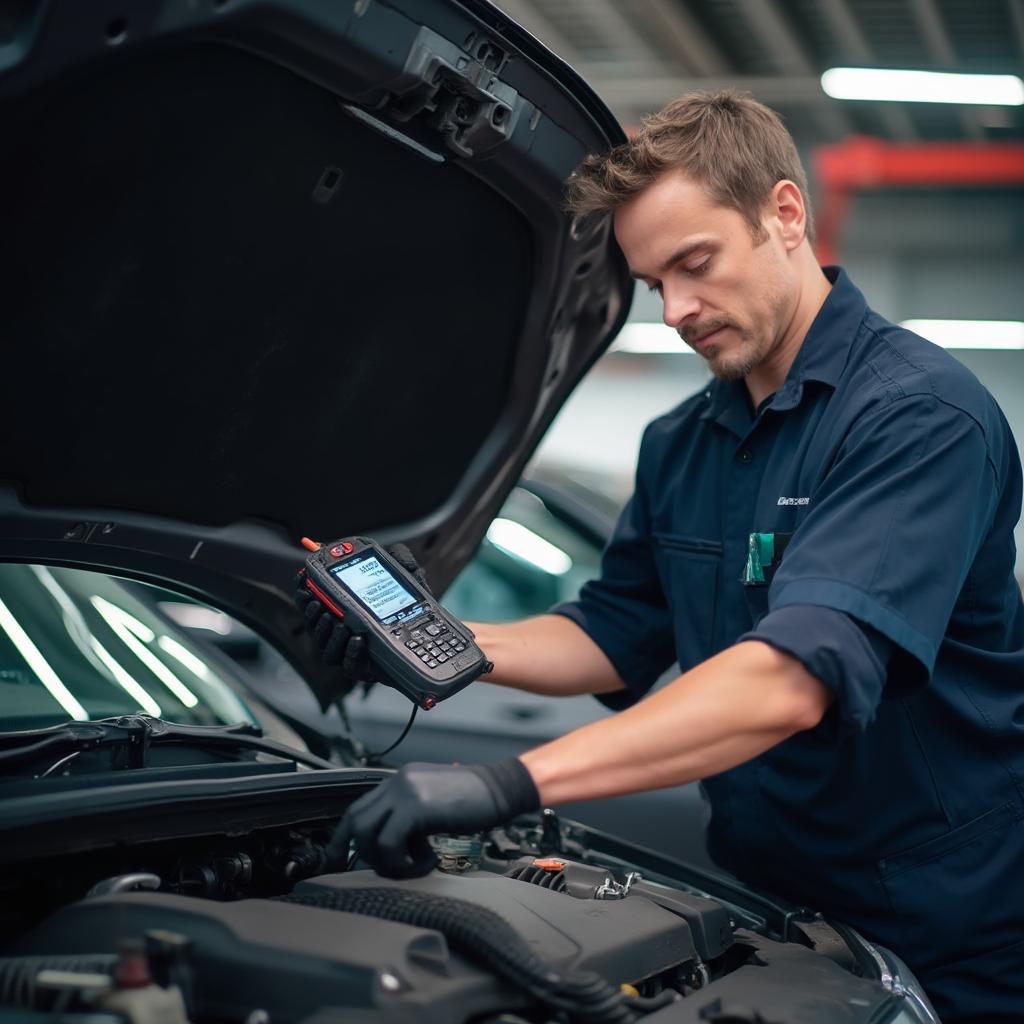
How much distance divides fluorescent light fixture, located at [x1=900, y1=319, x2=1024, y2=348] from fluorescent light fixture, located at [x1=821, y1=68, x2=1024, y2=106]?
12.3 feet

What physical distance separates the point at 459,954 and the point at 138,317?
92 centimetres

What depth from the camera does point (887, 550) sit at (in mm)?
1568

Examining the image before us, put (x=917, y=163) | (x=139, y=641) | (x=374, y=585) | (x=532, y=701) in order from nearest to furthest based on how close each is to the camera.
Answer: (x=374, y=585) < (x=139, y=641) < (x=532, y=701) < (x=917, y=163)

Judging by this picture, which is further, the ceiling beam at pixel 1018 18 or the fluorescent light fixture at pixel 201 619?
the ceiling beam at pixel 1018 18

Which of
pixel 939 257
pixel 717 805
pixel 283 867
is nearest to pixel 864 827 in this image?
pixel 717 805

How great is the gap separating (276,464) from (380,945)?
92cm

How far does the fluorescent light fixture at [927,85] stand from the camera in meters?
7.79

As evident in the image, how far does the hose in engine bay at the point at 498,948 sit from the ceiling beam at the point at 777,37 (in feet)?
22.6

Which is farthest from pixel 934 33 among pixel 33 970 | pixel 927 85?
pixel 33 970

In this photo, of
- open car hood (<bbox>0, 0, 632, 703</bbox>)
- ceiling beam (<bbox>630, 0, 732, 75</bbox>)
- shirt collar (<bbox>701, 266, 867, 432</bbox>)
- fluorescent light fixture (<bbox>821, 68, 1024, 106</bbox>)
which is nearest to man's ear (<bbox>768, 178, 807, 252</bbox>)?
shirt collar (<bbox>701, 266, 867, 432</bbox>)

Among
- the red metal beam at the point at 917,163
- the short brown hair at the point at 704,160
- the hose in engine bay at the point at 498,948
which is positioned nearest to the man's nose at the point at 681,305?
the short brown hair at the point at 704,160

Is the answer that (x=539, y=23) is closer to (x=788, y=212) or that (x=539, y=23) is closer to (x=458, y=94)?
(x=788, y=212)

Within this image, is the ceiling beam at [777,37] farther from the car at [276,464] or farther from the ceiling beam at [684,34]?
the car at [276,464]

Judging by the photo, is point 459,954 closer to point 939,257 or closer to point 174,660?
point 174,660
